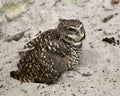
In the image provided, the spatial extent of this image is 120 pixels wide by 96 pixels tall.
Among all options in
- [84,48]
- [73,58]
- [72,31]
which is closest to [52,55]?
[73,58]

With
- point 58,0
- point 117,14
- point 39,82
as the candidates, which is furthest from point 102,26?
point 39,82

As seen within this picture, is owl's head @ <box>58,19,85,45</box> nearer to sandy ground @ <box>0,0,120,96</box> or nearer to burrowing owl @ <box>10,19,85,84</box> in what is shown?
burrowing owl @ <box>10,19,85,84</box>

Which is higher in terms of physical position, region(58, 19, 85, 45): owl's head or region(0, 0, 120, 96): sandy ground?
region(58, 19, 85, 45): owl's head

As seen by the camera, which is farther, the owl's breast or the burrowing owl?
the owl's breast

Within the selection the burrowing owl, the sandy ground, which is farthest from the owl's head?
the sandy ground

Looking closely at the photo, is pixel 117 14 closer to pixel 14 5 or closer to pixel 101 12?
pixel 101 12

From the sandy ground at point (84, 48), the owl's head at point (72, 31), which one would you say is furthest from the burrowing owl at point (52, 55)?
the sandy ground at point (84, 48)

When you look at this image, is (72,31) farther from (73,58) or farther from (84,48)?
(84,48)
